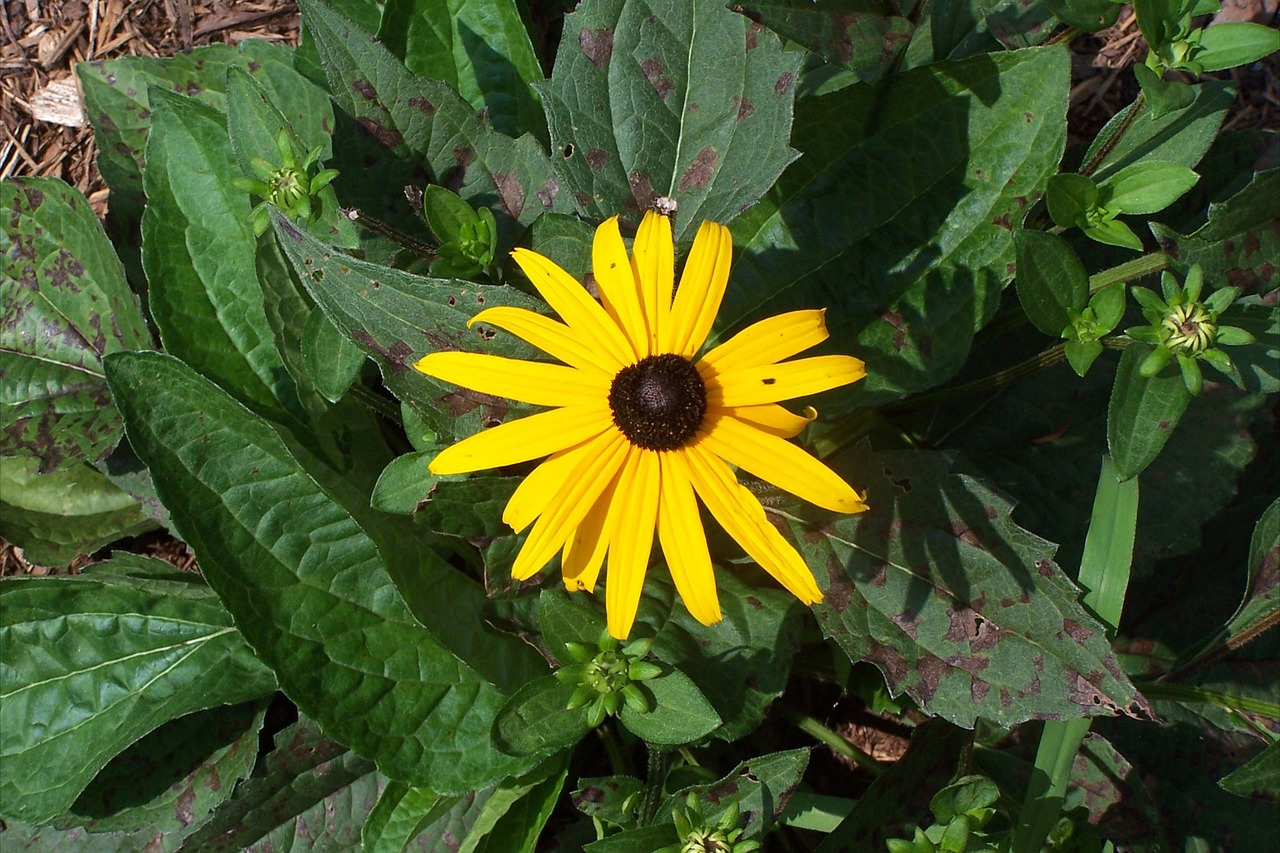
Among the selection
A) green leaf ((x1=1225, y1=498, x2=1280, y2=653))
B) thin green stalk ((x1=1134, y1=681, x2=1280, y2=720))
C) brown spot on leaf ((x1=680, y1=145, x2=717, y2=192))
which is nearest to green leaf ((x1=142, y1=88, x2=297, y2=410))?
brown spot on leaf ((x1=680, y1=145, x2=717, y2=192))

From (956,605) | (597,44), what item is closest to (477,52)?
(597,44)

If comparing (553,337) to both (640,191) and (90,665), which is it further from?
(90,665)

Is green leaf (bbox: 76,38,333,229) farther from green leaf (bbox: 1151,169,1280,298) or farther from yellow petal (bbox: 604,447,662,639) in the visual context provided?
green leaf (bbox: 1151,169,1280,298)

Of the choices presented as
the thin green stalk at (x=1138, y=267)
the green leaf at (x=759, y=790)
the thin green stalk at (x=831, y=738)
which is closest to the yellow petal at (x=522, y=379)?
the green leaf at (x=759, y=790)

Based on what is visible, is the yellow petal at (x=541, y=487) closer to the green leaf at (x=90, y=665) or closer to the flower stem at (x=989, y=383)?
the flower stem at (x=989, y=383)

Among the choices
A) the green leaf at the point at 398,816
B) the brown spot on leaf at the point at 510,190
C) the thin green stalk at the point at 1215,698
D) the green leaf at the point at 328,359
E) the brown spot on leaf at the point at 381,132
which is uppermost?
the brown spot on leaf at the point at 381,132

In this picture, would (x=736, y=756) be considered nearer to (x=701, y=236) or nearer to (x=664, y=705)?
(x=664, y=705)

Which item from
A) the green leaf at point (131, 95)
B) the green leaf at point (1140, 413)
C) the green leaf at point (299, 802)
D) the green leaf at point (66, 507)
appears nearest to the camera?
the green leaf at point (1140, 413)

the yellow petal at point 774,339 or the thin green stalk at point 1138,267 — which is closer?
the yellow petal at point 774,339
